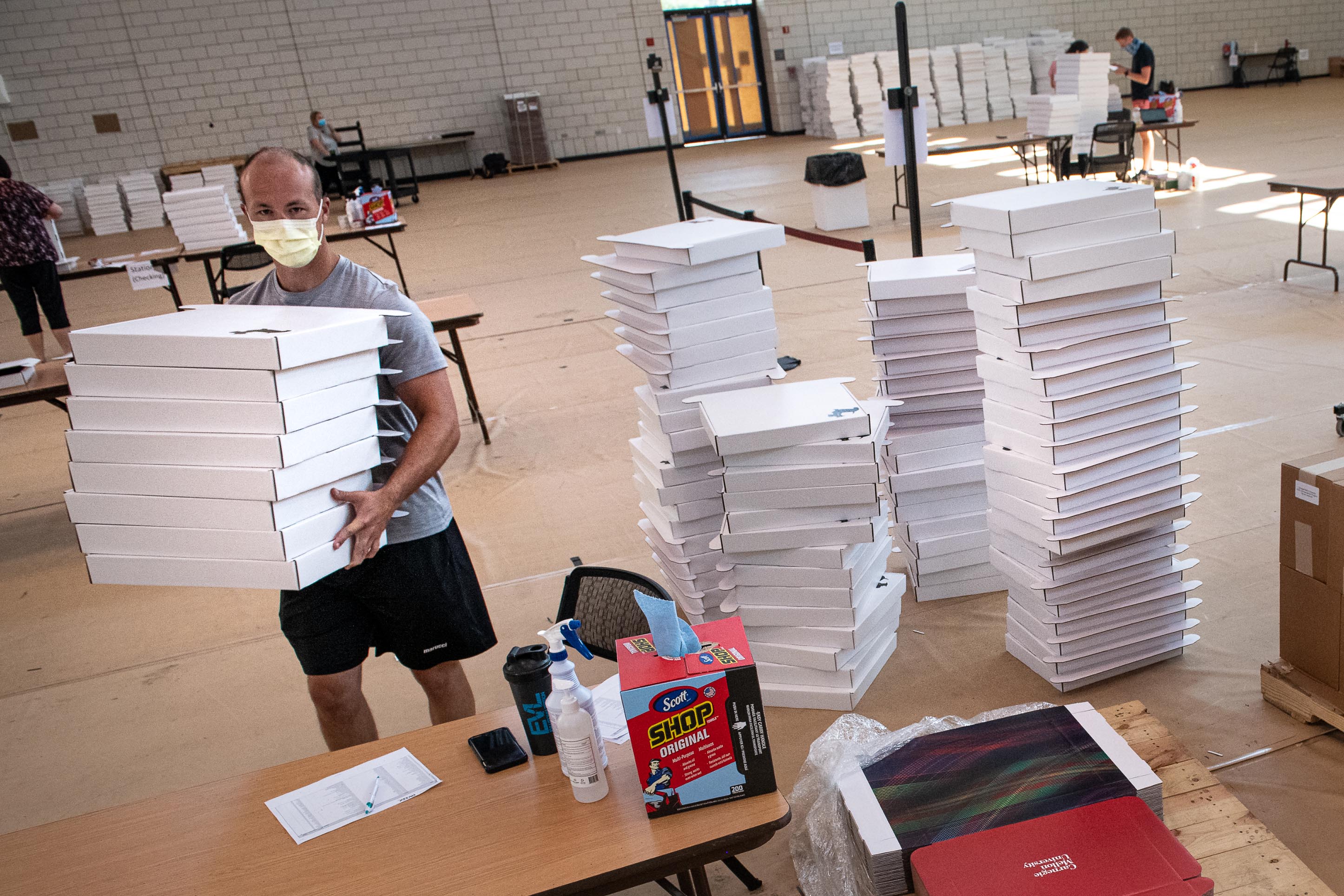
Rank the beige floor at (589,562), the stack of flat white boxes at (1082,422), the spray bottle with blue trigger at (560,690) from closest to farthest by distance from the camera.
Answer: the spray bottle with blue trigger at (560,690) → the stack of flat white boxes at (1082,422) → the beige floor at (589,562)

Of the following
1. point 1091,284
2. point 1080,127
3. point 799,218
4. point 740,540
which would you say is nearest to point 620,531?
point 740,540

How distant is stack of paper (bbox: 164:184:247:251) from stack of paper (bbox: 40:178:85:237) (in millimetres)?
10069

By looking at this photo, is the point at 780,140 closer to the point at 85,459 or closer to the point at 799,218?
the point at 799,218

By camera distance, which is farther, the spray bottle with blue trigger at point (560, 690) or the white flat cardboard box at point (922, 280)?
the white flat cardboard box at point (922, 280)

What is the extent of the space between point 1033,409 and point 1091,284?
0.38 metres

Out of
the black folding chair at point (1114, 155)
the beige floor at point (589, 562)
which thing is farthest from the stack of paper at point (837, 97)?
the beige floor at point (589, 562)

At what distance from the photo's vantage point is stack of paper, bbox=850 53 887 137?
18.0 m

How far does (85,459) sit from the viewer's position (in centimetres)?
197

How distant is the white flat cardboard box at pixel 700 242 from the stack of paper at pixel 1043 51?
1801 centimetres

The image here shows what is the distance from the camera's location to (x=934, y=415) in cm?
348

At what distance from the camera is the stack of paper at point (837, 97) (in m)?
17.8

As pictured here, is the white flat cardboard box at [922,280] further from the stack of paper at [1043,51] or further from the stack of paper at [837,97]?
the stack of paper at [1043,51]

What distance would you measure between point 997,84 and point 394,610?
19.2m

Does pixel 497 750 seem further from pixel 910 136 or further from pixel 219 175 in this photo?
pixel 219 175
